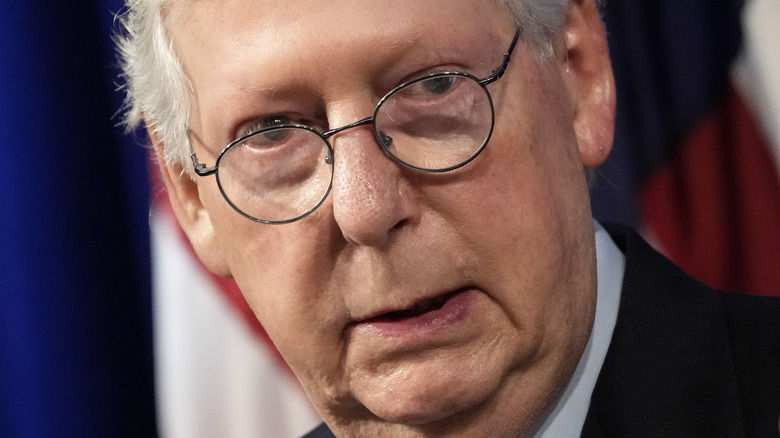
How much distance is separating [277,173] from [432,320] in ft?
1.06

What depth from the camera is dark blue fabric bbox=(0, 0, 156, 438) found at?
2059 mm

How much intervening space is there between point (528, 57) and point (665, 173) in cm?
95

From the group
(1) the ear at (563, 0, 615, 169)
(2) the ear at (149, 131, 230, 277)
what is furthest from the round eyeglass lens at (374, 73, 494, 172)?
(2) the ear at (149, 131, 230, 277)

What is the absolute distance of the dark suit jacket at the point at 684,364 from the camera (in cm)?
110

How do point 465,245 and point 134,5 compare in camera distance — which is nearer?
point 465,245

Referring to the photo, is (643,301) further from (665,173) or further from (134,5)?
(134,5)

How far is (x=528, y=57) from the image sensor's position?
1.12 m

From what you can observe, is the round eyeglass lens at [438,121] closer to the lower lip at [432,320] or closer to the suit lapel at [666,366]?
the lower lip at [432,320]

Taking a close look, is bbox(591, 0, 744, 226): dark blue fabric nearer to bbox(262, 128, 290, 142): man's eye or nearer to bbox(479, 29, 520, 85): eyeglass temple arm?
bbox(479, 29, 520, 85): eyeglass temple arm

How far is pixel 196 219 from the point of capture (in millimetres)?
1440

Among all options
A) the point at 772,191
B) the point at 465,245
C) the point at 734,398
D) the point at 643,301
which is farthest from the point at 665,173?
the point at 465,245

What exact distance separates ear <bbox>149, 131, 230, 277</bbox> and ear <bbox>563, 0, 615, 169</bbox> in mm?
687

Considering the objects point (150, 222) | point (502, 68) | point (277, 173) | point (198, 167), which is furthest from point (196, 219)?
point (150, 222)

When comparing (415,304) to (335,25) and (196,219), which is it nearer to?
(335,25)
